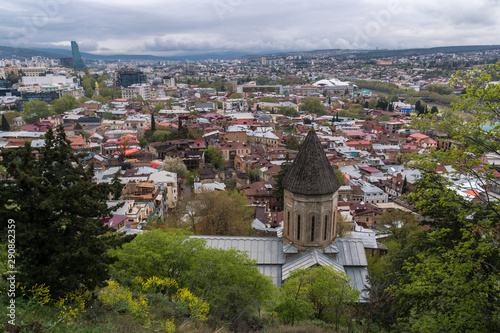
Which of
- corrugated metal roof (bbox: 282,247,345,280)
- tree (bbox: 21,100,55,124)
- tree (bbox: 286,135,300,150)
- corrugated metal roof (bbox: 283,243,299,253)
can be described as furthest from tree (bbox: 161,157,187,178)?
tree (bbox: 21,100,55,124)

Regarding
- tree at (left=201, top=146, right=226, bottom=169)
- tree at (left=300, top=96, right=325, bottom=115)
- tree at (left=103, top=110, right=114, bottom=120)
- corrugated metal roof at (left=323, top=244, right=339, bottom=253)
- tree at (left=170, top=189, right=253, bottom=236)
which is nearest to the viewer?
corrugated metal roof at (left=323, top=244, right=339, bottom=253)

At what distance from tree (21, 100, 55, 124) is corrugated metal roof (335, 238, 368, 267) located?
84.1 metres

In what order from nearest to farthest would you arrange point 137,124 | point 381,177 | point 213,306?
point 213,306, point 381,177, point 137,124

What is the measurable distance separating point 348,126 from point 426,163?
76826 millimetres

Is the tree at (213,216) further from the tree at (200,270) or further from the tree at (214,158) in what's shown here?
the tree at (214,158)

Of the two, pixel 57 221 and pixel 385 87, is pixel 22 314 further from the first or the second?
pixel 385 87

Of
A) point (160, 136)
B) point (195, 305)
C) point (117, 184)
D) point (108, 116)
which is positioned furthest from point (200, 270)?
point (108, 116)

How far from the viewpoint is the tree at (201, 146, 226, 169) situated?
166 ft

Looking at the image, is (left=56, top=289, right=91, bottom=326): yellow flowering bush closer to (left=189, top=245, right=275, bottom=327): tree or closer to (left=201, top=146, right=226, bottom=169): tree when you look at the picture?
(left=189, top=245, right=275, bottom=327): tree

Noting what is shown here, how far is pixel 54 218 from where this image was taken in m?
8.10

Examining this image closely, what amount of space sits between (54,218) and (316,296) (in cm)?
874

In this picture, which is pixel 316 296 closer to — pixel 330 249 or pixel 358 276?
pixel 330 249

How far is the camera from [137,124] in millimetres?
72812

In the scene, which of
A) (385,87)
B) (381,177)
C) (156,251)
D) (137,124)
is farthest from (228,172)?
(385,87)
